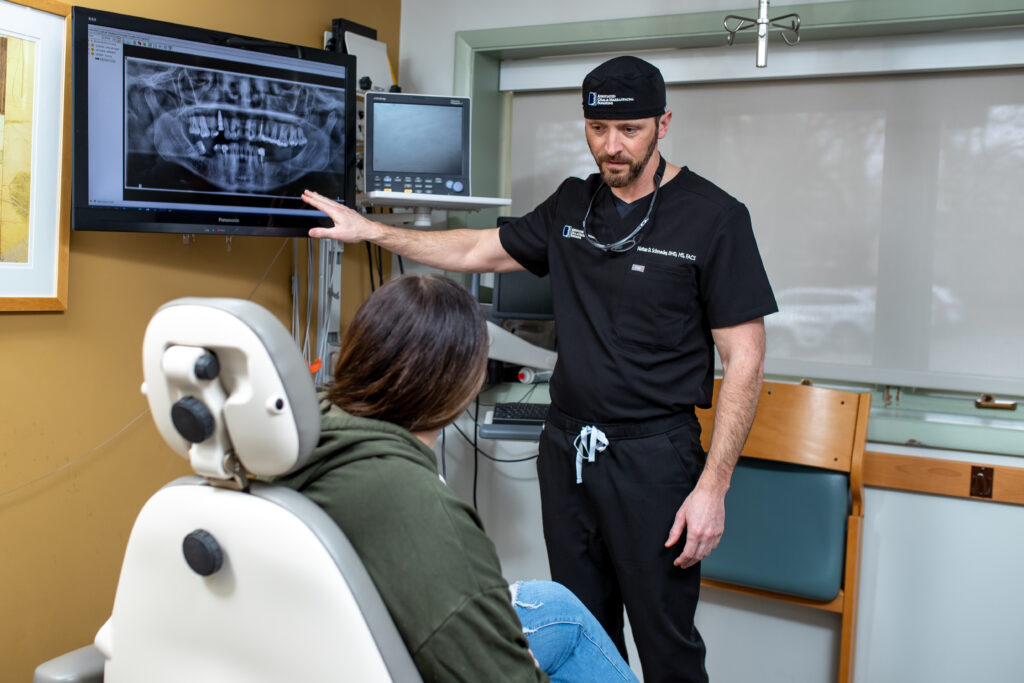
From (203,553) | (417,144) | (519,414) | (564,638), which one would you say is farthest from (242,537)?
(417,144)

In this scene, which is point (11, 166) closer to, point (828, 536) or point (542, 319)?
point (542, 319)

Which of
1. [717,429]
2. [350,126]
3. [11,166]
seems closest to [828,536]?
[717,429]

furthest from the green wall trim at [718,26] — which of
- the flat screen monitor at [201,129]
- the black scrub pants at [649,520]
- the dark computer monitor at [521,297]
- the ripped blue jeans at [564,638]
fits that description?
the ripped blue jeans at [564,638]

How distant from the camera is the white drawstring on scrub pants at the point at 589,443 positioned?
1.91 metres

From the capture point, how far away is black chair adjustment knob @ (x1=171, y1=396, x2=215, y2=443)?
2.94 ft

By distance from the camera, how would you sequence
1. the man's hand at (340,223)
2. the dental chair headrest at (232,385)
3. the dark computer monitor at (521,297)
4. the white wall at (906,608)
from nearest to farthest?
the dental chair headrest at (232,385), the man's hand at (340,223), the white wall at (906,608), the dark computer monitor at (521,297)

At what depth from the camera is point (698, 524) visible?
5.96 feet

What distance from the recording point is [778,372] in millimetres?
2807

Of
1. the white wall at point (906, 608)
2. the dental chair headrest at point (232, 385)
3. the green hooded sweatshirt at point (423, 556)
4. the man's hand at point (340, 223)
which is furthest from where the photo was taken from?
the white wall at point (906, 608)

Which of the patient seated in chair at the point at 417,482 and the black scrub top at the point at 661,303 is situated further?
the black scrub top at the point at 661,303

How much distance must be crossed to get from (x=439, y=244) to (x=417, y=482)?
128 cm

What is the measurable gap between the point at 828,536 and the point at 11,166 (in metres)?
2.19

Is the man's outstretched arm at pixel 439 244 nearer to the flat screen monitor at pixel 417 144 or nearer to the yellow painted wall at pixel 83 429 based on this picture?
the flat screen monitor at pixel 417 144

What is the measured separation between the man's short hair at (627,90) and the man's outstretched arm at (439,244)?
46 cm
